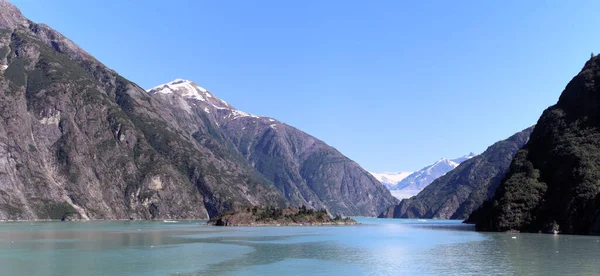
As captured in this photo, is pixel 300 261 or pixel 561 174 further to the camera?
pixel 561 174

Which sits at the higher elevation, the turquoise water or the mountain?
the mountain

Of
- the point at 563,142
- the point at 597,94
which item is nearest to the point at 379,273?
the point at 563,142

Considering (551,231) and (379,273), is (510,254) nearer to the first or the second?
(379,273)

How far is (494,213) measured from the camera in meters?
161

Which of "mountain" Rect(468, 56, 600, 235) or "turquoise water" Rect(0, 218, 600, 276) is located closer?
"turquoise water" Rect(0, 218, 600, 276)

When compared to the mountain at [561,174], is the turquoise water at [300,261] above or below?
below

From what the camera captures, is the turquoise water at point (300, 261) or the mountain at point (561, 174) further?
the mountain at point (561, 174)

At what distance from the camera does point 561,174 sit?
147125 mm

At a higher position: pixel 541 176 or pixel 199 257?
pixel 541 176

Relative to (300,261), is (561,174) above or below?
above

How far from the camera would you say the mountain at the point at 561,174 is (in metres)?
134

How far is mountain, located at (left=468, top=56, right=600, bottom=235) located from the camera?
134500mm

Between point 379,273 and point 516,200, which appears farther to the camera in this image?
point 516,200

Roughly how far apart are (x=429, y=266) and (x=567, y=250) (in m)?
30.9
